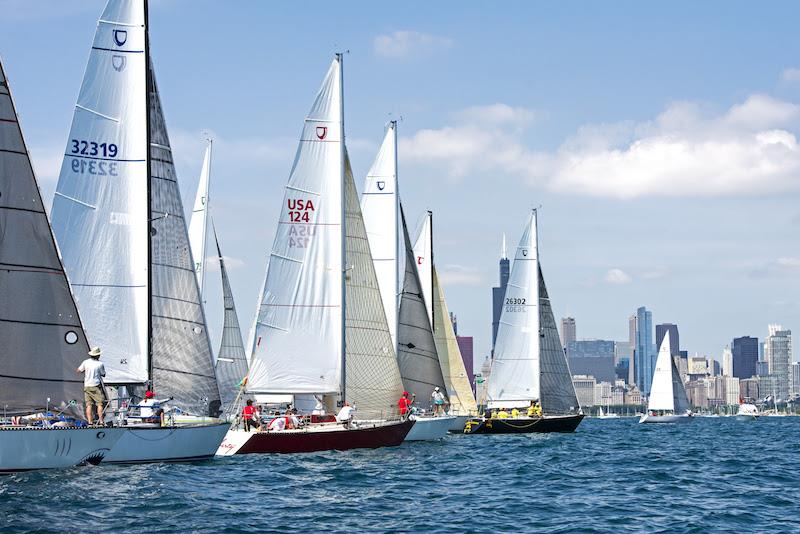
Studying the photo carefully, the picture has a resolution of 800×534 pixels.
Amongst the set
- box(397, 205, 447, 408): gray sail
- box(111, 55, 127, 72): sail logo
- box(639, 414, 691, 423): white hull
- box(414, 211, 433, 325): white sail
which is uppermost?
box(111, 55, 127, 72): sail logo

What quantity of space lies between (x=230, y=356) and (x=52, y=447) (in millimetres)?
24067

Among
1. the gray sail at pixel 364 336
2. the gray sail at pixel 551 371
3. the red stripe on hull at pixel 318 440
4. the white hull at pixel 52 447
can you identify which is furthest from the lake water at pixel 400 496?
the gray sail at pixel 551 371

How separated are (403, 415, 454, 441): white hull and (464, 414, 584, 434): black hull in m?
13.5

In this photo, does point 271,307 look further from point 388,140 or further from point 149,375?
point 388,140

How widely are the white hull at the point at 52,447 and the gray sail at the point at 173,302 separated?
4.97 m

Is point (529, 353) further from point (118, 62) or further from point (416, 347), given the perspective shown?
point (118, 62)

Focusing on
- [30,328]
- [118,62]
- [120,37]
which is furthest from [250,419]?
[120,37]

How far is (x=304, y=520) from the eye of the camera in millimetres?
21609

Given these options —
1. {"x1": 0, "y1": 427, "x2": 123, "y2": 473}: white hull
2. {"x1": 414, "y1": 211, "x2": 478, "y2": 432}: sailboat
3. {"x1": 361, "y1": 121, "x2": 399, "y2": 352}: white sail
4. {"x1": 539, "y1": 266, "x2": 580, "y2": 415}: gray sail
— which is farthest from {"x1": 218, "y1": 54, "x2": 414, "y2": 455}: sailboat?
{"x1": 539, "y1": 266, "x2": 580, "y2": 415}: gray sail

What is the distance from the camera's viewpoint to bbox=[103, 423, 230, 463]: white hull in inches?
1091

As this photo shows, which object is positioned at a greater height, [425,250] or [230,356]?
[425,250]

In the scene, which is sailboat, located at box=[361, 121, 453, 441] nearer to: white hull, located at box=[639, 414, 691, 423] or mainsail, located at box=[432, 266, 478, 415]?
mainsail, located at box=[432, 266, 478, 415]

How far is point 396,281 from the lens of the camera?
49906 mm

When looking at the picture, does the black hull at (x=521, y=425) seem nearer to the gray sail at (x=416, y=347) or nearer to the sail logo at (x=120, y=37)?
the gray sail at (x=416, y=347)
